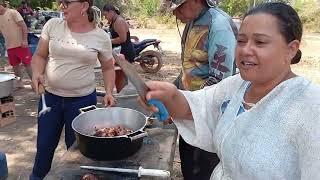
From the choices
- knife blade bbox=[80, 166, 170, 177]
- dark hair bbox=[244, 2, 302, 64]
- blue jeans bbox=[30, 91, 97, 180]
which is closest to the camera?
dark hair bbox=[244, 2, 302, 64]

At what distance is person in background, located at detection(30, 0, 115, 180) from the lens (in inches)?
108

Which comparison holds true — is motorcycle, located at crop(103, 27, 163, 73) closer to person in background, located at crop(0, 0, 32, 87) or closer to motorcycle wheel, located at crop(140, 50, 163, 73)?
motorcycle wheel, located at crop(140, 50, 163, 73)

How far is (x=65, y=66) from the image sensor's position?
2.79 metres

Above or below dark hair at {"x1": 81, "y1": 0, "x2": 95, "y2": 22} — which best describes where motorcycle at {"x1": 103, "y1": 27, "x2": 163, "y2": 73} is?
below

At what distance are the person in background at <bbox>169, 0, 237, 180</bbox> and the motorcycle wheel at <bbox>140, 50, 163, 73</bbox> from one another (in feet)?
19.3

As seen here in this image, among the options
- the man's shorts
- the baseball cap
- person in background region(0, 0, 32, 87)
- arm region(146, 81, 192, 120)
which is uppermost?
the baseball cap

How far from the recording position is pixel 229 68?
2346 millimetres

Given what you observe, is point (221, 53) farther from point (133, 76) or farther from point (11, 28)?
point (11, 28)

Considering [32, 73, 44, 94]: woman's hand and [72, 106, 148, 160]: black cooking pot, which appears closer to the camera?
[72, 106, 148, 160]: black cooking pot

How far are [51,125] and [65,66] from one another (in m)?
0.45

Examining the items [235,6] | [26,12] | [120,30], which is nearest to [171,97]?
[120,30]

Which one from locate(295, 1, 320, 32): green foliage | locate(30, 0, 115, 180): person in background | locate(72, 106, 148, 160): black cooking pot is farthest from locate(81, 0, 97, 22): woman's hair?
locate(295, 1, 320, 32): green foliage

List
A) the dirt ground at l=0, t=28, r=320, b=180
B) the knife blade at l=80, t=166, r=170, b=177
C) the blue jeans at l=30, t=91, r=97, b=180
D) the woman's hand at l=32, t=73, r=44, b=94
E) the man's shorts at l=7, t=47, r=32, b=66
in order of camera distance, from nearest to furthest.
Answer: the knife blade at l=80, t=166, r=170, b=177 < the woman's hand at l=32, t=73, r=44, b=94 < the blue jeans at l=30, t=91, r=97, b=180 < the dirt ground at l=0, t=28, r=320, b=180 < the man's shorts at l=7, t=47, r=32, b=66

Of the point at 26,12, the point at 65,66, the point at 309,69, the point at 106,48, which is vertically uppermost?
the point at 106,48
